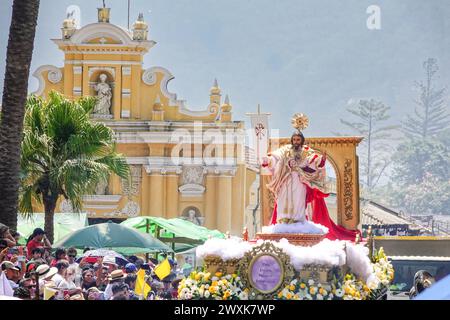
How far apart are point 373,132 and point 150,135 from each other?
3803 inches

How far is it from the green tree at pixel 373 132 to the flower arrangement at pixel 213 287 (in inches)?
4783

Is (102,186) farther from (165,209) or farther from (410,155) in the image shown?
(410,155)

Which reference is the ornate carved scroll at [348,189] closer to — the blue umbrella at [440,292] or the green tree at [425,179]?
the blue umbrella at [440,292]

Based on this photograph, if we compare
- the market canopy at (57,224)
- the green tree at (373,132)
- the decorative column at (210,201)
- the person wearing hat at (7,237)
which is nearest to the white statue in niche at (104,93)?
the decorative column at (210,201)

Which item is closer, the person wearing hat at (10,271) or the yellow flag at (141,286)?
the person wearing hat at (10,271)

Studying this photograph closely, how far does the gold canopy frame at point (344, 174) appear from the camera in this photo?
734 inches

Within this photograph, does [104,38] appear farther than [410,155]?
No

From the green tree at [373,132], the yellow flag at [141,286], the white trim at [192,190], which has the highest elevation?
the green tree at [373,132]

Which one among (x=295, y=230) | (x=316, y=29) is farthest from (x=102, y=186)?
(x=316, y=29)

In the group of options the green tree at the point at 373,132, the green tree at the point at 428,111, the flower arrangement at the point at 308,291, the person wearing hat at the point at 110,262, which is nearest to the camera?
the flower arrangement at the point at 308,291

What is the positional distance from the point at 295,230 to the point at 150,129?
3717cm

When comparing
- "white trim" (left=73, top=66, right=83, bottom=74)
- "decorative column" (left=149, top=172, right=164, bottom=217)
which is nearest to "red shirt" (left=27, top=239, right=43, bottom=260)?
"decorative column" (left=149, top=172, right=164, bottom=217)

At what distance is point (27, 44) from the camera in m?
22.7

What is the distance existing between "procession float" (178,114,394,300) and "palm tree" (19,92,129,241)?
11573mm
